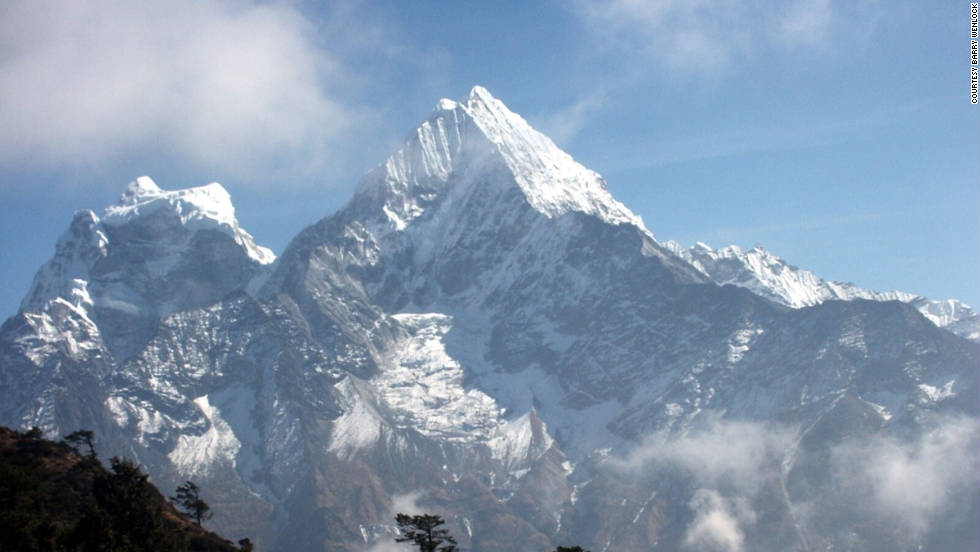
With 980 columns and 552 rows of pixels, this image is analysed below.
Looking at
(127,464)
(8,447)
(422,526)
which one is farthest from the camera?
(8,447)

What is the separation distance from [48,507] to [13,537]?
28.5 meters

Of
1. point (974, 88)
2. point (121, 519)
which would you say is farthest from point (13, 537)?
point (974, 88)

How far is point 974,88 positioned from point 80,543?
13536 cm

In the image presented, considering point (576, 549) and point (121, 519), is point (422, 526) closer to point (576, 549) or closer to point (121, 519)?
point (576, 549)

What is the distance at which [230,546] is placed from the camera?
584 ft

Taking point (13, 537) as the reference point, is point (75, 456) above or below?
above

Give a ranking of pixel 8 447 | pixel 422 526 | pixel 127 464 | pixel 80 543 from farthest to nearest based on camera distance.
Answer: pixel 8 447 → pixel 127 464 → pixel 422 526 → pixel 80 543

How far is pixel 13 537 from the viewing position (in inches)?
5276

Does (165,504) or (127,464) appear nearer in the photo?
(127,464)

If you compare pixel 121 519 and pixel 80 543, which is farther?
pixel 121 519

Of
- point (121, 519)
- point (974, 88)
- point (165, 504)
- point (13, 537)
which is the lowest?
point (13, 537)

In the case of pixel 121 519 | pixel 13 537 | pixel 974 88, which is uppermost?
pixel 974 88

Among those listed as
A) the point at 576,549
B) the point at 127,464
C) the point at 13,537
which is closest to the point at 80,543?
the point at 13,537

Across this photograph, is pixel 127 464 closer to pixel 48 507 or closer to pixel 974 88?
pixel 48 507
